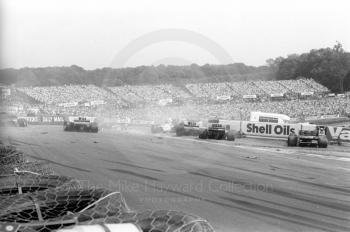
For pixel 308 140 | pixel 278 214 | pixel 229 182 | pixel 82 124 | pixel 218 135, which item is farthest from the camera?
pixel 82 124

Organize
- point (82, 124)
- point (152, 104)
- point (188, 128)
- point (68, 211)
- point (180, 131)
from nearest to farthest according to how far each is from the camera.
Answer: point (68, 211) < point (188, 128) < point (180, 131) < point (82, 124) < point (152, 104)

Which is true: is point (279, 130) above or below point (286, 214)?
above

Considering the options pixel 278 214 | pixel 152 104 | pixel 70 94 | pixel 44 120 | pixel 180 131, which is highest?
pixel 70 94

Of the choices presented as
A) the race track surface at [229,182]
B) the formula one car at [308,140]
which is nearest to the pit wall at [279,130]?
the formula one car at [308,140]

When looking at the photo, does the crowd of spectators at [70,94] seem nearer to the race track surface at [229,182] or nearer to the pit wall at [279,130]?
the pit wall at [279,130]

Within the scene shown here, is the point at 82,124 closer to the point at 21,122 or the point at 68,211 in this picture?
the point at 21,122

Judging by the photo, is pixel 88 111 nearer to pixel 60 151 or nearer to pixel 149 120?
pixel 149 120

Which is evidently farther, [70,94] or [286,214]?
[70,94]

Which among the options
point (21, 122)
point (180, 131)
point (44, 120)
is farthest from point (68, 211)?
point (44, 120)
